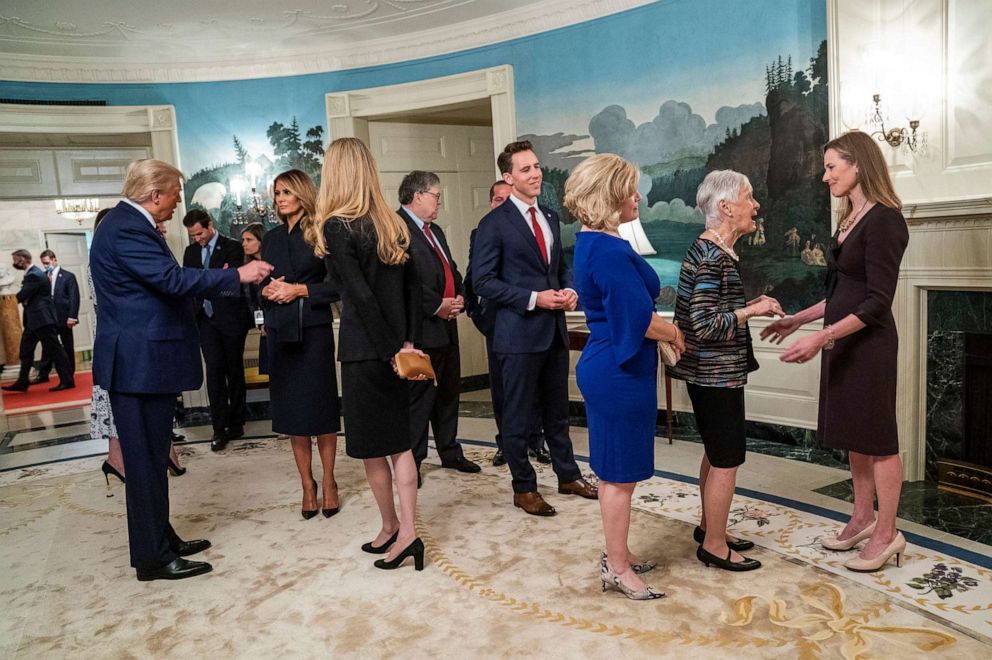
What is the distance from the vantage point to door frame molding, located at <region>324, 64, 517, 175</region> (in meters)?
6.57

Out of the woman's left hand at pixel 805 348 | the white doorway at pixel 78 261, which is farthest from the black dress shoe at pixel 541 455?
the white doorway at pixel 78 261

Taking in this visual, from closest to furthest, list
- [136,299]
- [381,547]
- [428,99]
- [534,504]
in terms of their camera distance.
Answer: [136,299]
[381,547]
[534,504]
[428,99]

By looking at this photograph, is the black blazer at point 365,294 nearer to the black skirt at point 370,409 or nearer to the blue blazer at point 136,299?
the black skirt at point 370,409

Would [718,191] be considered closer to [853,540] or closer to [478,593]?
[853,540]

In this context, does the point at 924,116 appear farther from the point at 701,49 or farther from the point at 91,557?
the point at 91,557

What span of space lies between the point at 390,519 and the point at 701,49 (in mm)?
3923

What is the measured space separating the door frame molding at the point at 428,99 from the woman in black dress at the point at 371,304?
12.1ft

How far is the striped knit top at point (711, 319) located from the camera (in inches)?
110

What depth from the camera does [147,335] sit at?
Answer: 3240mm

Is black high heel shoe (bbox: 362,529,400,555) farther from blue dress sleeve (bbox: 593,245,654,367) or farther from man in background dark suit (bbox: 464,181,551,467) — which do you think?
blue dress sleeve (bbox: 593,245,654,367)

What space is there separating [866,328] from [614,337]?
106cm

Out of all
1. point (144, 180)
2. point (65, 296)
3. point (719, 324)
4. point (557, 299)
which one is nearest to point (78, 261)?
point (65, 296)

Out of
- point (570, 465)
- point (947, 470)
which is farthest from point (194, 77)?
point (947, 470)

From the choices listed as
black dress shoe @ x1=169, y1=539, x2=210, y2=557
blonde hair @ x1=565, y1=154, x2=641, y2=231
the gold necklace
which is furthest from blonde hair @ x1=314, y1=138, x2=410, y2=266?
the gold necklace
